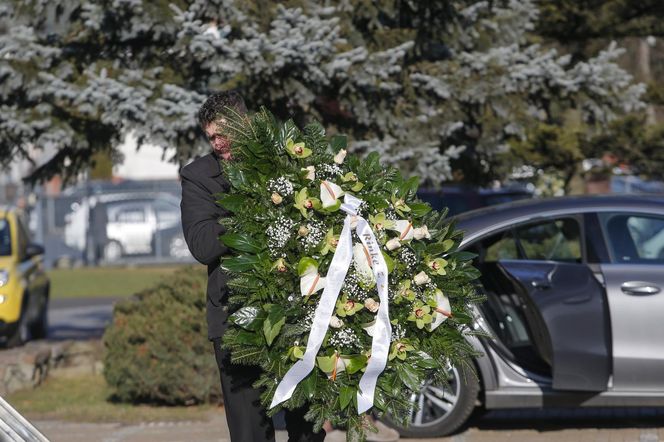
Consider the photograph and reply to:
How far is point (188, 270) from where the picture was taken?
33.0 feet

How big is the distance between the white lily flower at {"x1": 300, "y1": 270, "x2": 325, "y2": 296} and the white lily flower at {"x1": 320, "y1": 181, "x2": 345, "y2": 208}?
279mm

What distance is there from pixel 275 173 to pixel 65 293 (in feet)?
65.4

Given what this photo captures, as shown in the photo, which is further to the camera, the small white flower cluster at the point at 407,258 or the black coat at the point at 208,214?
the black coat at the point at 208,214

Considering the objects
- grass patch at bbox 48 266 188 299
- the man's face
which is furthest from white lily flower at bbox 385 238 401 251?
grass patch at bbox 48 266 188 299

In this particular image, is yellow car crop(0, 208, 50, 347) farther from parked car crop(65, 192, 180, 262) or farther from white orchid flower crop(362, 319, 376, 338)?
parked car crop(65, 192, 180, 262)

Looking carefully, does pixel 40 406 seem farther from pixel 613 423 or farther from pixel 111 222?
pixel 111 222

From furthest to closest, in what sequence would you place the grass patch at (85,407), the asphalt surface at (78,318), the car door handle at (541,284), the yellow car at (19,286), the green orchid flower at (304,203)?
the asphalt surface at (78,318) → the yellow car at (19,286) → the grass patch at (85,407) → the car door handle at (541,284) → the green orchid flower at (304,203)

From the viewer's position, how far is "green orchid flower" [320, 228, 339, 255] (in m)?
4.70

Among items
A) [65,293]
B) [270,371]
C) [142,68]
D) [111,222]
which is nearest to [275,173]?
[270,371]

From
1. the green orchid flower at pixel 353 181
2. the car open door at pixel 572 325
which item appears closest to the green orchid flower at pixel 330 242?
the green orchid flower at pixel 353 181

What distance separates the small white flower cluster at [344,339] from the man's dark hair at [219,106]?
3.42 ft

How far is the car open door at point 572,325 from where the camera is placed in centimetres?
741

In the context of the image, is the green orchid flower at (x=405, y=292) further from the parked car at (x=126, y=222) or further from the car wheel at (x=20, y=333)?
the parked car at (x=126, y=222)

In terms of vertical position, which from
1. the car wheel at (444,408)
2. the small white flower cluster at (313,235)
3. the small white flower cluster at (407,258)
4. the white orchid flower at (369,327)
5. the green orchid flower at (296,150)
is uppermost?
the green orchid flower at (296,150)
